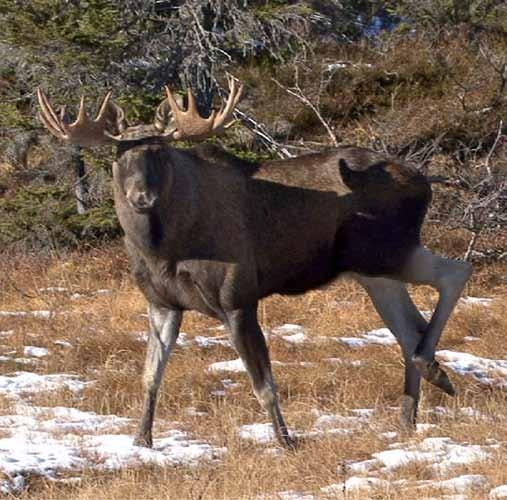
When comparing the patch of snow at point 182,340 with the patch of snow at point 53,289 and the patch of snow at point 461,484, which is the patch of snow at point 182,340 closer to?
the patch of snow at point 53,289

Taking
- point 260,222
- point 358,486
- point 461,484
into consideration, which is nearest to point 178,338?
point 260,222

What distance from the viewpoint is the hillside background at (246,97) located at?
1444 cm

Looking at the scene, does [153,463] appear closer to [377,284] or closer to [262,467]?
[262,467]

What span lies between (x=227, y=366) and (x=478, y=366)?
203cm

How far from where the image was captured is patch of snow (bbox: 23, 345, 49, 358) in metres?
10.2

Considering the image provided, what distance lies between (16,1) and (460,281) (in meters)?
8.43

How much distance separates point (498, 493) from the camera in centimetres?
579

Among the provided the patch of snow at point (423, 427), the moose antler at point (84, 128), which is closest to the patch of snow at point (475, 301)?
the patch of snow at point (423, 427)

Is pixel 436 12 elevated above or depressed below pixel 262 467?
above

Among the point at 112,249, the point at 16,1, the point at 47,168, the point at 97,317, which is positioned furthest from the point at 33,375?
the point at 47,168

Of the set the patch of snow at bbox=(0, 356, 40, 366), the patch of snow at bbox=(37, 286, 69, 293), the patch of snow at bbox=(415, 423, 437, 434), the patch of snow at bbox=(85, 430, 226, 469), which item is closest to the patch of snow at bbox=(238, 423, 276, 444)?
the patch of snow at bbox=(85, 430, 226, 469)

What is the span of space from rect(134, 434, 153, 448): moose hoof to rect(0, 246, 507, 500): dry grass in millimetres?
339

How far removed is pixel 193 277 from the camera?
24.9 feet

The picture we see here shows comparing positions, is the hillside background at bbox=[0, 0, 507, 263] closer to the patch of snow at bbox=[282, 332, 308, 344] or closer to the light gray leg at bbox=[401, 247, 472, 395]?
the patch of snow at bbox=[282, 332, 308, 344]
